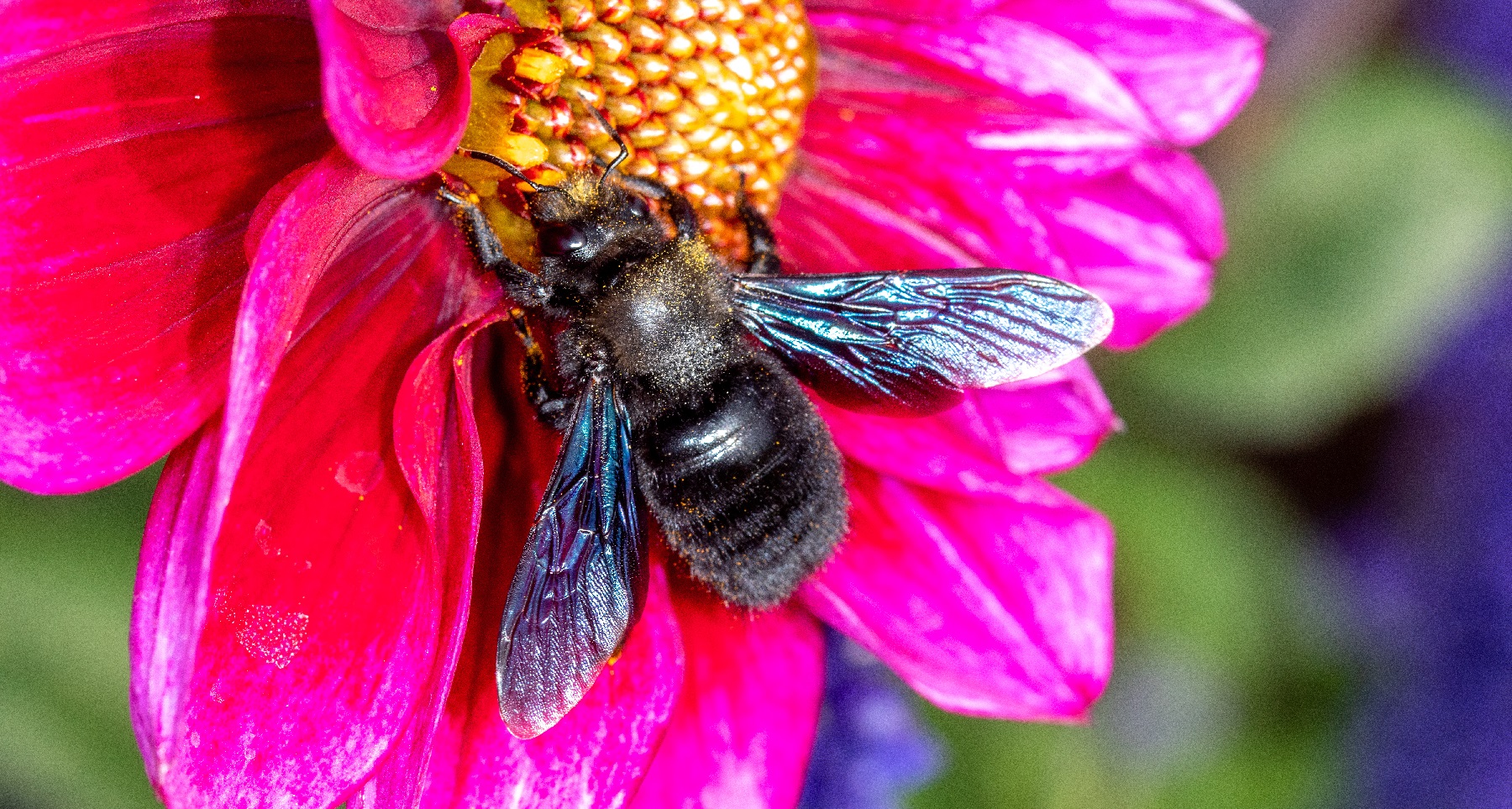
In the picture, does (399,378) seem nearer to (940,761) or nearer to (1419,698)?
(940,761)

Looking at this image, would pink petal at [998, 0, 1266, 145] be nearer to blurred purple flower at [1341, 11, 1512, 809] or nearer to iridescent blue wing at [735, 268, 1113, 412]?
iridescent blue wing at [735, 268, 1113, 412]

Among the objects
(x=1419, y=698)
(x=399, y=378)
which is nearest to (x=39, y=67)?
(x=399, y=378)

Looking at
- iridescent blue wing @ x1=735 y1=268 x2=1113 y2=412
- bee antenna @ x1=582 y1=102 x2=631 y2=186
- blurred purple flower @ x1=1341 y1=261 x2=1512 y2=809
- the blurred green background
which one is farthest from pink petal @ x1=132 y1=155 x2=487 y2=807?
blurred purple flower @ x1=1341 y1=261 x2=1512 y2=809

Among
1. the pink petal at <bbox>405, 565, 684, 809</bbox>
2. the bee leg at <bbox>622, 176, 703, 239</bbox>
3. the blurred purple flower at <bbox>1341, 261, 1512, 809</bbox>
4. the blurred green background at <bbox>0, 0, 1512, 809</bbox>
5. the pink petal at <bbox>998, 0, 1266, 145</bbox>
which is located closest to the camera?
the pink petal at <bbox>405, 565, 684, 809</bbox>

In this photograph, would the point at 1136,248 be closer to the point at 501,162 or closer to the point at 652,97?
the point at 652,97

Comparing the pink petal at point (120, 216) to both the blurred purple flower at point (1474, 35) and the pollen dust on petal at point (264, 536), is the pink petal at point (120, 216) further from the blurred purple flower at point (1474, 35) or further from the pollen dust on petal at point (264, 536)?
the blurred purple flower at point (1474, 35)

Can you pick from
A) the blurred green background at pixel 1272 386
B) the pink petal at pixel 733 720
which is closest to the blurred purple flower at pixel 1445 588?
the blurred green background at pixel 1272 386

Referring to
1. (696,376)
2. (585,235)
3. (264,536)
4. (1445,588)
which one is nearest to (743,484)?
(696,376)
